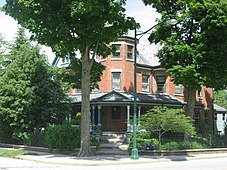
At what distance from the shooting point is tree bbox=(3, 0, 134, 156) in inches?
744

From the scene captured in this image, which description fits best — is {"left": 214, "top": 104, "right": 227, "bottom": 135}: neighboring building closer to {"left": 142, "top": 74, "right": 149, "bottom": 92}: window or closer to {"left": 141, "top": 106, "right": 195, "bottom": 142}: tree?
{"left": 142, "top": 74, "right": 149, "bottom": 92}: window

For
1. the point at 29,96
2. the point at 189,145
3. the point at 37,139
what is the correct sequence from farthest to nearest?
the point at 29,96 → the point at 37,139 → the point at 189,145

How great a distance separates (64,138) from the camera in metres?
23.3

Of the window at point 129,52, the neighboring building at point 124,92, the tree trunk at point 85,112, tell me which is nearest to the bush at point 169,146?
the tree trunk at point 85,112

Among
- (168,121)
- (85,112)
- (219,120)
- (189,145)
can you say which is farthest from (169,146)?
(219,120)

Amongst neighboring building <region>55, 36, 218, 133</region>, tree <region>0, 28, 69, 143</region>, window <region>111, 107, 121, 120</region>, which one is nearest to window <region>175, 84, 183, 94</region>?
neighboring building <region>55, 36, 218, 133</region>

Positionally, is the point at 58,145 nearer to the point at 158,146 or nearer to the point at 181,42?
the point at 158,146

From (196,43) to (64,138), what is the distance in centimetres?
1222

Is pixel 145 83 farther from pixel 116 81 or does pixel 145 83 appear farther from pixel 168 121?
pixel 168 121

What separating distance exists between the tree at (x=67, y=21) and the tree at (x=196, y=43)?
4720 mm

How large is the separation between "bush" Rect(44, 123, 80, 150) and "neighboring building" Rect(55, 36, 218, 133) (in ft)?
24.7

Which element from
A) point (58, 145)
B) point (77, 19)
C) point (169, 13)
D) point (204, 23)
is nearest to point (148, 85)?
point (169, 13)

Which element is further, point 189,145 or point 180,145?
point 189,145

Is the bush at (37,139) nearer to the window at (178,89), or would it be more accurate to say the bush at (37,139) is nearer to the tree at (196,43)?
the tree at (196,43)
